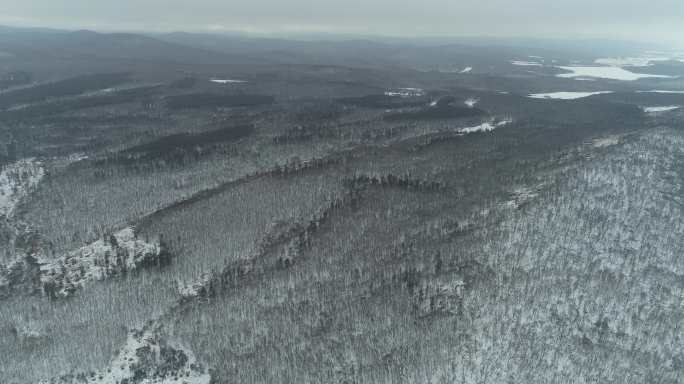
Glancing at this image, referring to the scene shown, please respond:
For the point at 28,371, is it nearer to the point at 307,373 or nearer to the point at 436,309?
the point at 307,373

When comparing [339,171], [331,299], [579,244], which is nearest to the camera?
[331,299]

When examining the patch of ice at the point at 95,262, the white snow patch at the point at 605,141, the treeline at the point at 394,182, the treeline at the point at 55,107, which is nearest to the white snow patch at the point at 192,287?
the patch of ice at the point at 95,262

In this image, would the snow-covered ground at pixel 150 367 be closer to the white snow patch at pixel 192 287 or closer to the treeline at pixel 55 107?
the white snow patch at pixel 192 287

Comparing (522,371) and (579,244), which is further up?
(579,244)

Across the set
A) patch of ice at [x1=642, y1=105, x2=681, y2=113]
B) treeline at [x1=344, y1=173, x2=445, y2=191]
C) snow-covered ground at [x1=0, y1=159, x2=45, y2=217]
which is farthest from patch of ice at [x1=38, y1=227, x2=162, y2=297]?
patch of ice at [x1=642, y1=105, x2=681, y2=113]

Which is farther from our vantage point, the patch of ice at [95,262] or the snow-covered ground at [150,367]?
the patch of ice at [95,262]

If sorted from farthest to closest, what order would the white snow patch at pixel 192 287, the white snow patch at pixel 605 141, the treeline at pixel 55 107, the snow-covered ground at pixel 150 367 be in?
the treeline at pixel 55 107, the white snow patch at pixel 605 141, the white snow patch at pixel 192 287, the snow-covered ground at pixel 150 367

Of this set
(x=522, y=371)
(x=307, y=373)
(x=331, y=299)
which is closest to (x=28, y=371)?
(x=307, y=373)
